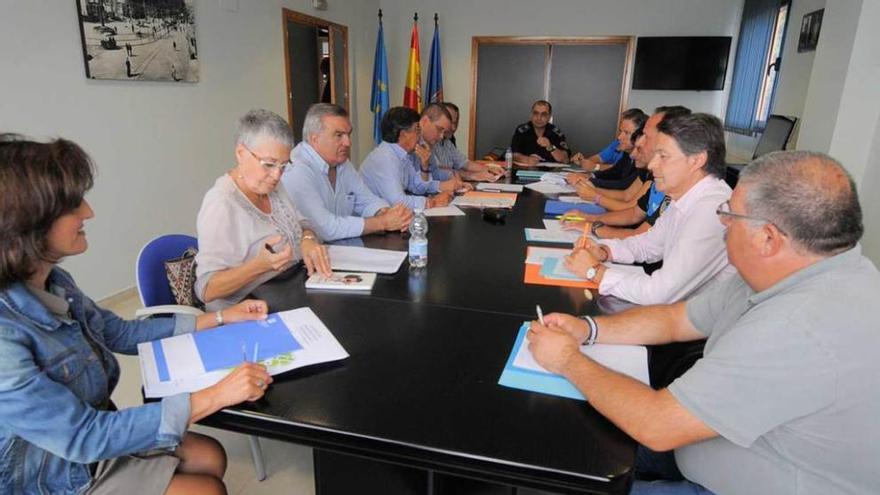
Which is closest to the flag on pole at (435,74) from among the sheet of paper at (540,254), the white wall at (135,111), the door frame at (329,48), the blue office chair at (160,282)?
the door frame at (329,48)

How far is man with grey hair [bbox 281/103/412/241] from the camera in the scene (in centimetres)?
225

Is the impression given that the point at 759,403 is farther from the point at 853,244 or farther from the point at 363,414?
the point at 363,414

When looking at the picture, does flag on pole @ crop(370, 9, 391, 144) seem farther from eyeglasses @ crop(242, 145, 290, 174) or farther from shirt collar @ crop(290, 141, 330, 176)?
eyeglasses @ crop(242, 145, 290, 174)

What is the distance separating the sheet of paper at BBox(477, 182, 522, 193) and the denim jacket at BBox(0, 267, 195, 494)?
8.86 feet

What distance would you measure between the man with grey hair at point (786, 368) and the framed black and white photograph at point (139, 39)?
138 inches

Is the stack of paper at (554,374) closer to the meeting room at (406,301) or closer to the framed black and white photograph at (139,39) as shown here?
the meeting room at (406,301)

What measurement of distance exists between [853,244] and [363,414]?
3.10ft

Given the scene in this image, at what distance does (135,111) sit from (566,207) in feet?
9.57

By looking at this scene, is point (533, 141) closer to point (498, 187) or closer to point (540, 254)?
point (498, 187)

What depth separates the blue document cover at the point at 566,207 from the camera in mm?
2807

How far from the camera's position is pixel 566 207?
9.55 ft

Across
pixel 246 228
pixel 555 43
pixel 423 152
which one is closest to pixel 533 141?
pixel 555 43

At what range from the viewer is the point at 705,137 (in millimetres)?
1726

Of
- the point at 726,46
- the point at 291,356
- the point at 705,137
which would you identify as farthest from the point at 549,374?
the point at 726,46
